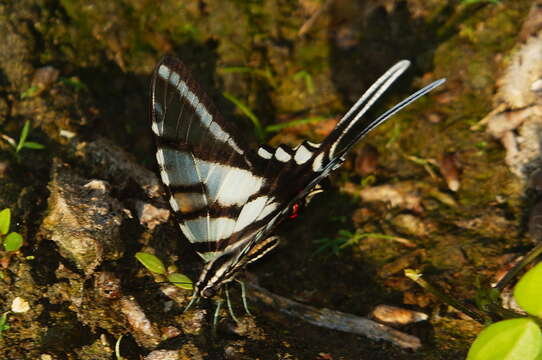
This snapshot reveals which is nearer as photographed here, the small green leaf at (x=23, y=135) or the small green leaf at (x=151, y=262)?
the small green leaf at (x=151, y=262)

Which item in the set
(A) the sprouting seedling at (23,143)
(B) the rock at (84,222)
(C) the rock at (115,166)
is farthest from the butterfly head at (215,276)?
(A) the sprouting seedling at (23,143)

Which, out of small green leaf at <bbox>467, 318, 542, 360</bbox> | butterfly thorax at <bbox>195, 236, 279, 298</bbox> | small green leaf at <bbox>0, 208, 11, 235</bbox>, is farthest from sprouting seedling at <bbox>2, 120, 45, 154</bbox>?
small green leaf at <bbox>467, 318, 542, 360</bbox>

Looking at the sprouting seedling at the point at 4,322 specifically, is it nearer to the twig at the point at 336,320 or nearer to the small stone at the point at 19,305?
the small stone at the point at 19,305

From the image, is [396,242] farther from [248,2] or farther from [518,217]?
[248,2]

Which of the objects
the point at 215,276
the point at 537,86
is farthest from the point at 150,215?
the point at 537,86

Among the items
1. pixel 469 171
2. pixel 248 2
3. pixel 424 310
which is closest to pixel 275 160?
pixel 424 310

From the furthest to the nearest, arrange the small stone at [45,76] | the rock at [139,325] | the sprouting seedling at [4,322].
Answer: the small stone at [45,76] < the rock at [139,325] < the sprouting seedling at [4,322]
